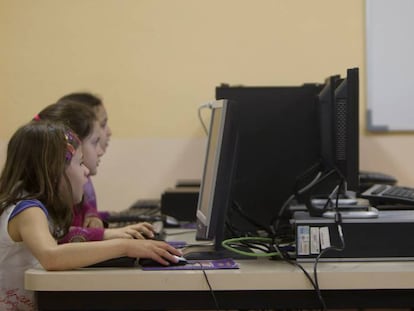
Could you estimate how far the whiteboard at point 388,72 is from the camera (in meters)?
2.66

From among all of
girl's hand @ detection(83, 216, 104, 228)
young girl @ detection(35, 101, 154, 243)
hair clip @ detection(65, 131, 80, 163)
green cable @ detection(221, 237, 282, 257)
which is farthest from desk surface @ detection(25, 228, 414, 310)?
girl's hand @ detection(83, 216, 104, 228)

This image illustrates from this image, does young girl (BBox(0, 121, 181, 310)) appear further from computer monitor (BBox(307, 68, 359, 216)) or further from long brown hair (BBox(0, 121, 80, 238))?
computer monitor (BBox(307, 68, 359, 216))

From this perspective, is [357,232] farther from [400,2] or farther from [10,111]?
[10,111]

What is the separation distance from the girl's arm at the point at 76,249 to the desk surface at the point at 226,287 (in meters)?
0.03

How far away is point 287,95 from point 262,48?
30.9 inches

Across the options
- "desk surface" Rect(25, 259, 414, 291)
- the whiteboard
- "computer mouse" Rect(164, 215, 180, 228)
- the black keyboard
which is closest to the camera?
"desk surface" Rect(25, 259, 414, 291)

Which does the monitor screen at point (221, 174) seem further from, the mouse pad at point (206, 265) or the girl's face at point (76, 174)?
the girl's face at point (76, 174)

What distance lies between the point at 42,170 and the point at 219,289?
0.58m

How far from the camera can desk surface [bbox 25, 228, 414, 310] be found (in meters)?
1.14

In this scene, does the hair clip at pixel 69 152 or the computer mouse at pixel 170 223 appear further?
the computer mouse at pixel 170 223

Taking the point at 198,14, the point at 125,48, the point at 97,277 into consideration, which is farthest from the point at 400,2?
the point at 97,277

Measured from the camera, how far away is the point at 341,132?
135 cm

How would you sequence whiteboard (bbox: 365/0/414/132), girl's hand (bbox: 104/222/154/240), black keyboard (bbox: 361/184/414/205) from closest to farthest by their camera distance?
girl's hand (bbox: 104/222/154/240), black keyboard (bbox: 361/184/414/205), whiteboard (bbox: 365/0/414/132)

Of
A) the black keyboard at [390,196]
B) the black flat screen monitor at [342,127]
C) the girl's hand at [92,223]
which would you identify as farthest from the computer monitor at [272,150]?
the girl's hand at [92,223]
